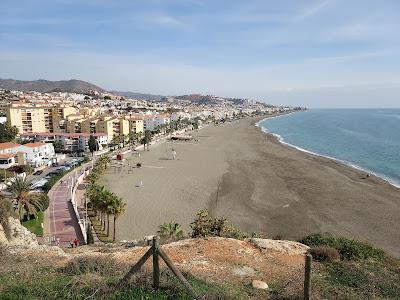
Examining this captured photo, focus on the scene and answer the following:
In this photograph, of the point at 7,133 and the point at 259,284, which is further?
the point at 7,133

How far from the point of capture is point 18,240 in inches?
671

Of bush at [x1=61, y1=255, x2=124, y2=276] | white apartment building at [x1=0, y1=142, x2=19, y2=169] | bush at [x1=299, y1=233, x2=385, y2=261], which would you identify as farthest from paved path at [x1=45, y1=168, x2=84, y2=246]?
bush at [x1=299, y1=233, x2=385, y2=261]

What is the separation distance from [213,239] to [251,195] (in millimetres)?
22962

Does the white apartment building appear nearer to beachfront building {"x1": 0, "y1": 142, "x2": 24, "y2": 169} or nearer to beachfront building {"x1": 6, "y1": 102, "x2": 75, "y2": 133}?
beachfront building {"x1": 0, "y1": 142, "x2": 24, "y2": 169}

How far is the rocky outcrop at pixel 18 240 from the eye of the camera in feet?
48.7

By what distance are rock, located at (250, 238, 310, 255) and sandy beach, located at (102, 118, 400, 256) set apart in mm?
11574

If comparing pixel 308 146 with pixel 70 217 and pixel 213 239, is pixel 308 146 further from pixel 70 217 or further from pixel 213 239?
pixel 213 239

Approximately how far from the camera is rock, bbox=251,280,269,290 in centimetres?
1116

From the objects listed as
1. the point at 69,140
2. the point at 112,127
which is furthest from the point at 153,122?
the point at 69,140

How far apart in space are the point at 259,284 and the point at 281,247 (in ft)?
14.0

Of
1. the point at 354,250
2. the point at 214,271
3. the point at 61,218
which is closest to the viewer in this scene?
the point at 214,271

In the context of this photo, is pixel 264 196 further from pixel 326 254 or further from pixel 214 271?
pixel 214 271

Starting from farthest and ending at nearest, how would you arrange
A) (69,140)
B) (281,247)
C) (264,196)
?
(69,140) < (264,196) < (281,247)

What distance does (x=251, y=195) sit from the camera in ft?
125
